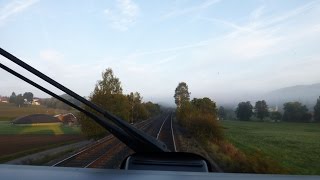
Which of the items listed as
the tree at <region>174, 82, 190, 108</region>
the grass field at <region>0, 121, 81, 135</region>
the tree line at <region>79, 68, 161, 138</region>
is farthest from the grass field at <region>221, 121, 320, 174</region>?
the grass field at <region>0, 121, 81, 135</region>

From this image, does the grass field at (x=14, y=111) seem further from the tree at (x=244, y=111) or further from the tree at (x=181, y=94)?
the tree at (x=244, y=111)

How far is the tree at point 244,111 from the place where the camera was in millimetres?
2918

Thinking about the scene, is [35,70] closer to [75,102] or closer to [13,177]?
[75,102]

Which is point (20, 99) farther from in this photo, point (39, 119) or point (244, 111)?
point (244, 111)

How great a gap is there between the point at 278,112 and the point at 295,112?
0.60ft

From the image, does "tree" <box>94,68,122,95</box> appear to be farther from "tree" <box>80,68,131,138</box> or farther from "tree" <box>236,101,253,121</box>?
"tree" <box>236,101,253,121</box>

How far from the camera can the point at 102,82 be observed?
169 inches

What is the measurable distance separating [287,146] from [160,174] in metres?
1.97

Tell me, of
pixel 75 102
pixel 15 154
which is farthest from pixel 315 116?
pixel 15 154

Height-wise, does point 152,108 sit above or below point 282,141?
above

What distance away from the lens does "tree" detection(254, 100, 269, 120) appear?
292cm

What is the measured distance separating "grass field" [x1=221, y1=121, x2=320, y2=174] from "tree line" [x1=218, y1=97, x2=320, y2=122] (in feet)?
0.17

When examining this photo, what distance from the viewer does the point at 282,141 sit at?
10.3 ft

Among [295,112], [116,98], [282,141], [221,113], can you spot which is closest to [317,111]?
[295,112]
